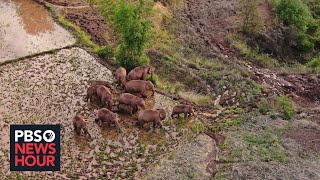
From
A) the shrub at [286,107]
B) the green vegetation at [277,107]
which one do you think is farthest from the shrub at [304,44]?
the green vegetation at [277,107]

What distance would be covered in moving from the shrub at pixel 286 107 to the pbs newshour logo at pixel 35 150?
994cm

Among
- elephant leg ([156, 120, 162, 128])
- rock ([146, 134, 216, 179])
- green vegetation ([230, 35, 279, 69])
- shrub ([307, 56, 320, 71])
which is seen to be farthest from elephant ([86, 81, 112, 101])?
shrub ([307, 56, 320, 71])

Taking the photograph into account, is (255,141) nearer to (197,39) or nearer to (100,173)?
(100,173)

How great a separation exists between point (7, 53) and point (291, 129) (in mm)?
14518

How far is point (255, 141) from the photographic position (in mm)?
19203

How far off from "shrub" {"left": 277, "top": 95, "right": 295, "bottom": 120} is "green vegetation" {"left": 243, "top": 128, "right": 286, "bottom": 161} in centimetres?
168

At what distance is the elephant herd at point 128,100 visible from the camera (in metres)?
19.6

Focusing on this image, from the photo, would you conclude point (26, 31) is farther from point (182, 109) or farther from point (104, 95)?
point (182, 109)

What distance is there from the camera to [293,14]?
103 feet

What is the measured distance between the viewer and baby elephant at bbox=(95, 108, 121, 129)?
19.5 meters

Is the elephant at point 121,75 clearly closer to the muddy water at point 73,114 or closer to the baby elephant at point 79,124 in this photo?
the muddy water at point 73,114

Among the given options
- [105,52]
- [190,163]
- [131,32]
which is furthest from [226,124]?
[105,52]

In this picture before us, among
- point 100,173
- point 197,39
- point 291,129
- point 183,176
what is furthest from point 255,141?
point 197,39

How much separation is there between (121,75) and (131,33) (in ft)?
6.61
